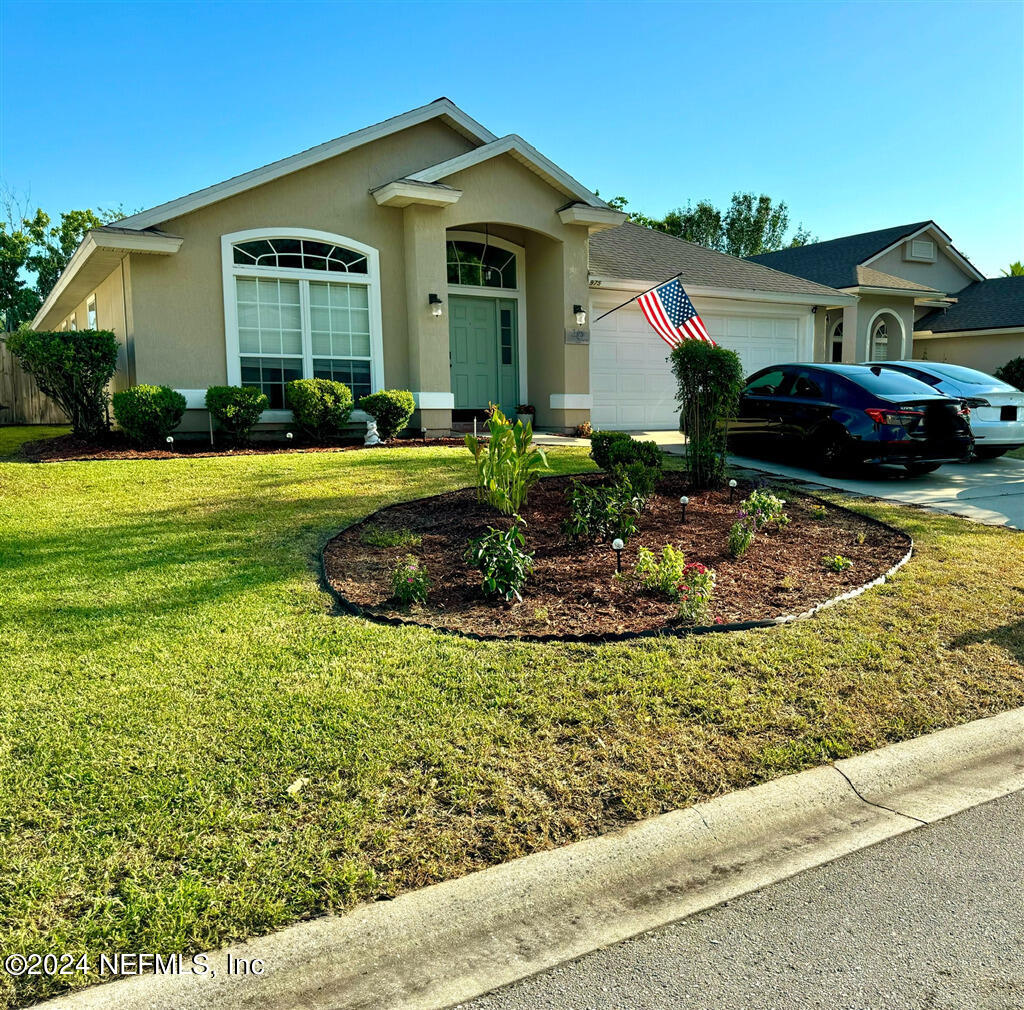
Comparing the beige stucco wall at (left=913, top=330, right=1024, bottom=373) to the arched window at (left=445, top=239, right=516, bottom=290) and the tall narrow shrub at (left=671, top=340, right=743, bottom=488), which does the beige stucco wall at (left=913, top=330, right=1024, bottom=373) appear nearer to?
the arched window at (left=445, top=239, right=516, bottom=290)

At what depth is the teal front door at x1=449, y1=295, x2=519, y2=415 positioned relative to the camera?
15930 millimetres

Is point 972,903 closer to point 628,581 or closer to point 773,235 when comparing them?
point 628,581

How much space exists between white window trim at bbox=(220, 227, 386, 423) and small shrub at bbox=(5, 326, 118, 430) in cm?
174

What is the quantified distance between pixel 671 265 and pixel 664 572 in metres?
14.4

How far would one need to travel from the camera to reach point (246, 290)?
1310cm

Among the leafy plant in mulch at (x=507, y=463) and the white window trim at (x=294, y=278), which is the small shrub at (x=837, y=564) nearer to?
the leafy plant in mulch at (x=507, y=463)

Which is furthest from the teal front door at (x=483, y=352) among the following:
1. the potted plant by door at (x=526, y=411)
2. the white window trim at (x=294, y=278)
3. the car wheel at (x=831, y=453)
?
the car wheel at (x=831, y=453)

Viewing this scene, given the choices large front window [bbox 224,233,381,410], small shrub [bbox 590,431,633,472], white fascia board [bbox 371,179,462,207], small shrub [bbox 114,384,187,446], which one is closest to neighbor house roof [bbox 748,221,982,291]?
white fascia board [bbox 371,179,462,207]

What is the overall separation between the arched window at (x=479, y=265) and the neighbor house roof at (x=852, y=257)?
35.7ft

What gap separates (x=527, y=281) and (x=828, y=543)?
36.4 ft

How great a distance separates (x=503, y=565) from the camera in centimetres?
520

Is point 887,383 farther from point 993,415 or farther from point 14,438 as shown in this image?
point 14,438

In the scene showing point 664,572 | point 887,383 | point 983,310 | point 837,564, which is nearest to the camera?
point 664,572

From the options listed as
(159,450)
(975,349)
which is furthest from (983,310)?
(159,450)
